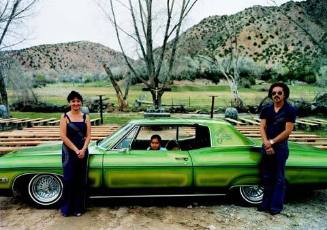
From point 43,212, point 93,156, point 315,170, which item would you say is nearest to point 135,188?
point 93,156

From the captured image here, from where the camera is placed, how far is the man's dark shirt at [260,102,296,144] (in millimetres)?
5516

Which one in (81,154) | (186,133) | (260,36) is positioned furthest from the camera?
(260,36)

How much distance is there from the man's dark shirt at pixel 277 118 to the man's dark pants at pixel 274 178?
7.6 inches

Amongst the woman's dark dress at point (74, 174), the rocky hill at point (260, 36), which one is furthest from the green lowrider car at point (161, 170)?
the rocky hill at point (260, 36)

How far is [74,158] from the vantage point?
5.39 m

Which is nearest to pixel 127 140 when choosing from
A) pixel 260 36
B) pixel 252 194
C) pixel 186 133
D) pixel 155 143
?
pixel 155 143

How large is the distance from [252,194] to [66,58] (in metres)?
69.3

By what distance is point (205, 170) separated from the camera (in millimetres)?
5707

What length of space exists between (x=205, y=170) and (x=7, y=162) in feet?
9.28

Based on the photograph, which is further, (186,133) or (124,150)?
(186,133)

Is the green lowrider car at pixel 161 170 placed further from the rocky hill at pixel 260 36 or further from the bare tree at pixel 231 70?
the rocky hill at pixel 260 36

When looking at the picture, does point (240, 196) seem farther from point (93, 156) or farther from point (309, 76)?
point (309, 76)

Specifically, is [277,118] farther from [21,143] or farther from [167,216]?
[21,143]

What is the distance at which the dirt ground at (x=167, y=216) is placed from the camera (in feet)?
16.8
